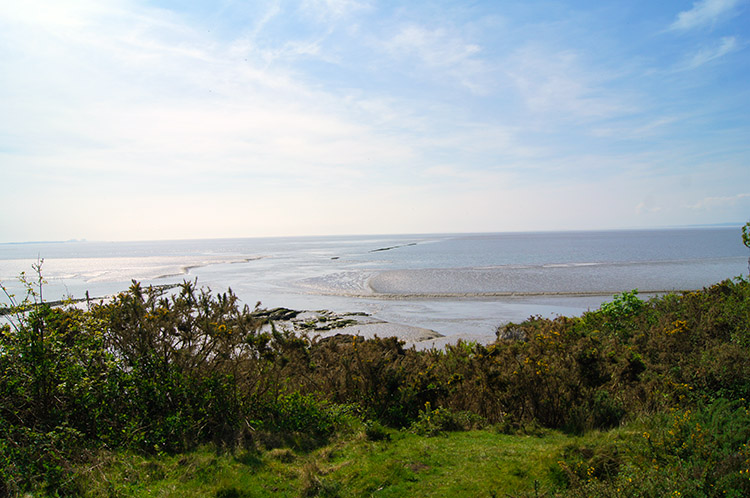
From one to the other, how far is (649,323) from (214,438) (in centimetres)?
1149

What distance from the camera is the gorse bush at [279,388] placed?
5277 millimetres

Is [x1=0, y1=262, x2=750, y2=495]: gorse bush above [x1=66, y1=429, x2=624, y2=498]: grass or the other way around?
above

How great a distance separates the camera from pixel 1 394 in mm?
5750

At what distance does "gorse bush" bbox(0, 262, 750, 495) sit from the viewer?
17.3ft

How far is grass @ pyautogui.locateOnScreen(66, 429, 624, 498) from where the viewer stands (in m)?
5.06

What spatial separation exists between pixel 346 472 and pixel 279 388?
8.04 ft

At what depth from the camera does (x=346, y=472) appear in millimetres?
5629

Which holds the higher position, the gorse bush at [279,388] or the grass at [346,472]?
the gorse bush at [279,388]

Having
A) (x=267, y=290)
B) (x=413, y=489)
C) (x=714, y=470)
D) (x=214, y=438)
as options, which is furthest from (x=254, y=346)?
(x=267, y=290)

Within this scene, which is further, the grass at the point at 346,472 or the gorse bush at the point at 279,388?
the gorse bush at the point at 279,388

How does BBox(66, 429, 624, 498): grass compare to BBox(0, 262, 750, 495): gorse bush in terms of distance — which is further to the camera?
BBox(0, 262, 750, 495): gorse bush

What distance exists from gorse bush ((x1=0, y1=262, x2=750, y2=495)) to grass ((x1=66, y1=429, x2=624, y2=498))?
1.08ft

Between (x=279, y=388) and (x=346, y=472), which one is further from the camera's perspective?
(x=279, y=388)

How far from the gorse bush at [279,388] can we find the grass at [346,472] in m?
0.33
